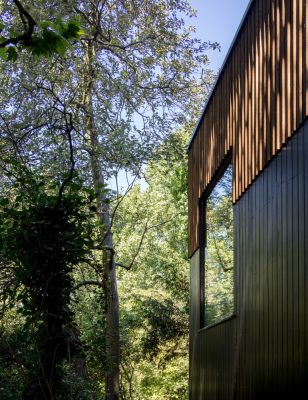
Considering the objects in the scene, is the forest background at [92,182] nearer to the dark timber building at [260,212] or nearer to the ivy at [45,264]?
the ivy at [45,264]

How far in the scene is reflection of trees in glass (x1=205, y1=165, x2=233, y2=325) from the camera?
23.7 ft

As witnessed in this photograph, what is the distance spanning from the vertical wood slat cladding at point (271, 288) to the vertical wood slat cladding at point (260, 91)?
22cm

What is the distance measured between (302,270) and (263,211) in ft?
4.45

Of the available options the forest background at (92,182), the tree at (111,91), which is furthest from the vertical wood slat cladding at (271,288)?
the tree at (111,91)

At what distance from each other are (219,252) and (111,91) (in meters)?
7.73

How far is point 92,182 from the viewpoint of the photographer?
46.9 ft

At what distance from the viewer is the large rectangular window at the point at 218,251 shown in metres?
7.22

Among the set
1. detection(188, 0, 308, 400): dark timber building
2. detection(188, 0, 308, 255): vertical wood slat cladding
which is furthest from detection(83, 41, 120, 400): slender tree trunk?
detection(188, 0, 308, 255): vertical wood slat cladding

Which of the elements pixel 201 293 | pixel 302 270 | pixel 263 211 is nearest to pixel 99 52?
pixel 201 293

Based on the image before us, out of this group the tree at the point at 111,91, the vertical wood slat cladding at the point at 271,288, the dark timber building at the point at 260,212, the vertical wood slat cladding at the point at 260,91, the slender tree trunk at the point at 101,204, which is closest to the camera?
the vertical wood slat cladding at the point at 271,288

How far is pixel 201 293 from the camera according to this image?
368 inches

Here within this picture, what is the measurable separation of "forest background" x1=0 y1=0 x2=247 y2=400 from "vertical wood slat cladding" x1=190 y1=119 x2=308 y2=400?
1968mm

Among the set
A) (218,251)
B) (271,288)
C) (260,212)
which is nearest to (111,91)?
(218,251)

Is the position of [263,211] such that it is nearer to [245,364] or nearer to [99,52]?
[245,364]
